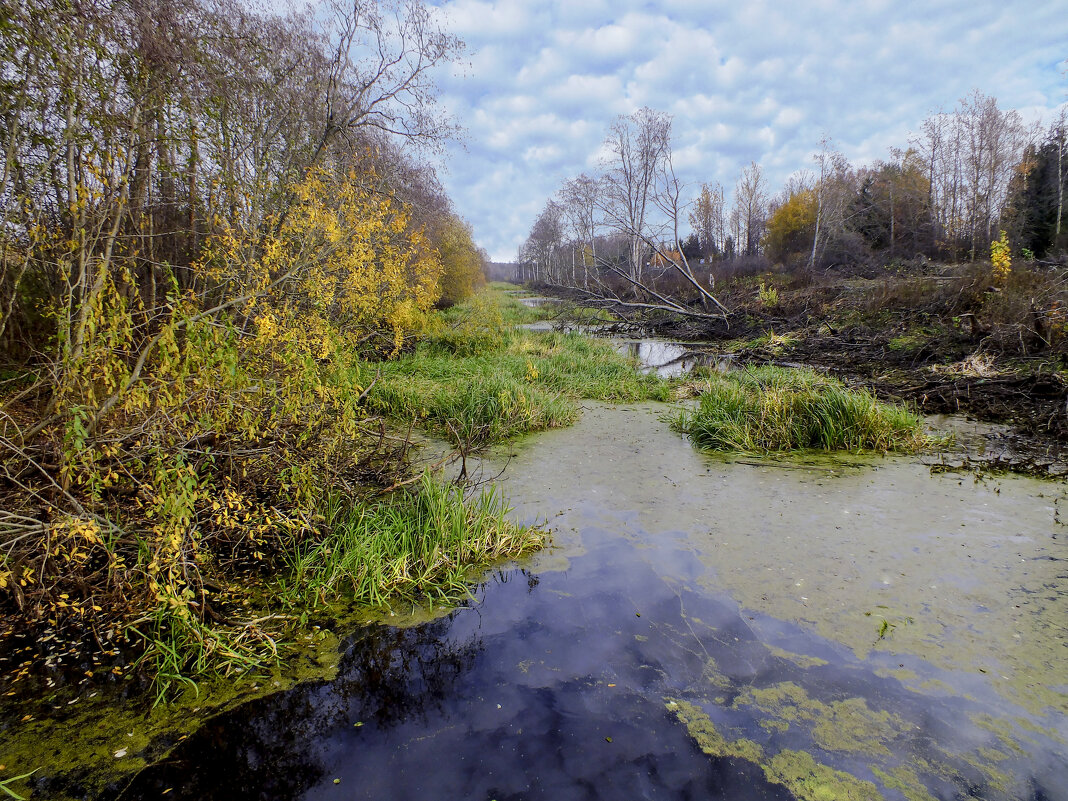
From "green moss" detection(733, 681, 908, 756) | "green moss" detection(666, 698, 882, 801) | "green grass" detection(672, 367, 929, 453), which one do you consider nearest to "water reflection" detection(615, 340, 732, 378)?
"green grass" detection(672, 367, 929, 453)

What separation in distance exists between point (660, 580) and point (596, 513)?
46.9 inches

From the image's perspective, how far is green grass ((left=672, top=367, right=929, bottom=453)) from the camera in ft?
20.7

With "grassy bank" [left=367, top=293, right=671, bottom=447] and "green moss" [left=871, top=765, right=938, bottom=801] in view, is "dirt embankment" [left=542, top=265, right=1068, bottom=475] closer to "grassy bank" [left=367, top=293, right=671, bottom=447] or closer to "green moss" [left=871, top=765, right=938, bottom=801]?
"grassy bank" [left=367, top=293, right=671, bottom=447]

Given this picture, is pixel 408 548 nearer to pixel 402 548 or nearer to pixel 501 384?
pixel 402 548

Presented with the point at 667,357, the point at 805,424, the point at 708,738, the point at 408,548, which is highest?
the point at 667,357

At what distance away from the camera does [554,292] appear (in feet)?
166

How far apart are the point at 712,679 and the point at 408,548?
7.14ft

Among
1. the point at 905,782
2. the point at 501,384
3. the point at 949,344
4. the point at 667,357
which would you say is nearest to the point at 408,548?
the point at 905,782

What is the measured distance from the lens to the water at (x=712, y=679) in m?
2.26

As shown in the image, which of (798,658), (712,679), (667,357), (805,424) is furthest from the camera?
(667,357)

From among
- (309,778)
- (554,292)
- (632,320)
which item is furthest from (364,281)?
(554,292)

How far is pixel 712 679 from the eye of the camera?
2818mm

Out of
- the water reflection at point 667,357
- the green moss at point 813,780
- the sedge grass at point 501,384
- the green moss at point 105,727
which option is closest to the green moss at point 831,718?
the green moss at point 813,780

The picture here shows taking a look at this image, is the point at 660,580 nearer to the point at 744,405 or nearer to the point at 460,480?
the point at 460,480
